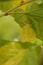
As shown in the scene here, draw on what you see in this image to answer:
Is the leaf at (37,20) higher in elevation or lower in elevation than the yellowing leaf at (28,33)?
higher

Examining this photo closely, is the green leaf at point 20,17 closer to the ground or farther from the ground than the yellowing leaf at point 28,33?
farther from the ground

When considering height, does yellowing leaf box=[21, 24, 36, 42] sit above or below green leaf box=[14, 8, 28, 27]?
below

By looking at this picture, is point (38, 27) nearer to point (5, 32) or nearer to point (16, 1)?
point (16, 1)

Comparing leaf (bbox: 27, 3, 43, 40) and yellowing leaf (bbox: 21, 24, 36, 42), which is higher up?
leaf (bbox: 27, 3, 43, 40)

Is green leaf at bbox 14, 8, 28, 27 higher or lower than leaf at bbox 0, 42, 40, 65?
higher

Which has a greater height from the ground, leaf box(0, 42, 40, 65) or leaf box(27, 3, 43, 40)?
leaf box(27, 3, 43, 40)

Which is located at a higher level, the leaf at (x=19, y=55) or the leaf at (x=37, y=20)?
the leaf at (x=37, y=20)

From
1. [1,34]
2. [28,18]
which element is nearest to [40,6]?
[28,18]

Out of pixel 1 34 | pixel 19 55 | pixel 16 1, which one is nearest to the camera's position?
pixel 19 55
